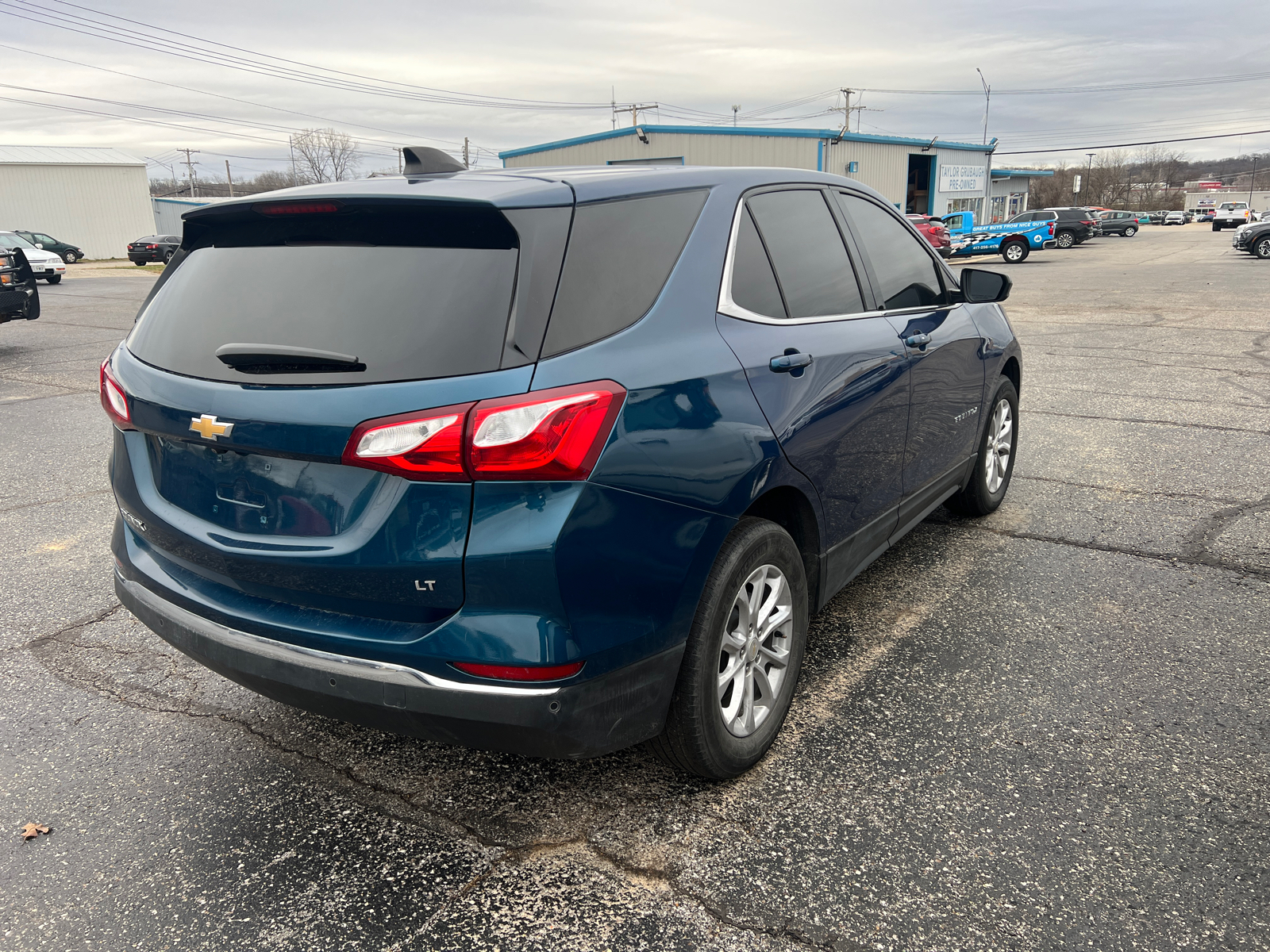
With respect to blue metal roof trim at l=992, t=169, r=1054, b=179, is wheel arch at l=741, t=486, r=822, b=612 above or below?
below

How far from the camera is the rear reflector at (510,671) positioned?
80.2 inches

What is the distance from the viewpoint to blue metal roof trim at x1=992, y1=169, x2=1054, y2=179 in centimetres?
6556

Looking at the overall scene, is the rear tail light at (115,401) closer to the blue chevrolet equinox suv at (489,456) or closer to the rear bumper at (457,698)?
the blue chevrolet equinox suv at (489,456)

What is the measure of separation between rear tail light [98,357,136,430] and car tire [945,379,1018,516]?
389 centimetres

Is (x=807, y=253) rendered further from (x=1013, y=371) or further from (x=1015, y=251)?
(x=1015, y=251)

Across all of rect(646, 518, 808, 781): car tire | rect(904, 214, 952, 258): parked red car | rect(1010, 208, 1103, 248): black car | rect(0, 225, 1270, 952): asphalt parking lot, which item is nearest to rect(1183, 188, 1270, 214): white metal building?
rect(1010, 208, 1103, 248): black car

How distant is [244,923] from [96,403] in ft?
26.7

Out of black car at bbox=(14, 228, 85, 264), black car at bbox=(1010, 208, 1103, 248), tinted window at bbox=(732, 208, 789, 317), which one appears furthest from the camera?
black car at bbox=(1010, 208, 1103, 248)

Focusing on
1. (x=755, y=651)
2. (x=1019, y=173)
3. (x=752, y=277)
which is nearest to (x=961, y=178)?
(x=1019, y=173)

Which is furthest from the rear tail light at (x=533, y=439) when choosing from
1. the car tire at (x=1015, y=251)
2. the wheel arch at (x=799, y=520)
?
the car tire at (x=1015, y=251)

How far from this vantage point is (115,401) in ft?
8.80

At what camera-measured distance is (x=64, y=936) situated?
217cm

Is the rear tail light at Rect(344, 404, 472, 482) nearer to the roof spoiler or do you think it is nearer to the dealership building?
the roof spoiler

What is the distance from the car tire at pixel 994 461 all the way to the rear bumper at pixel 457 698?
309 centimetres
